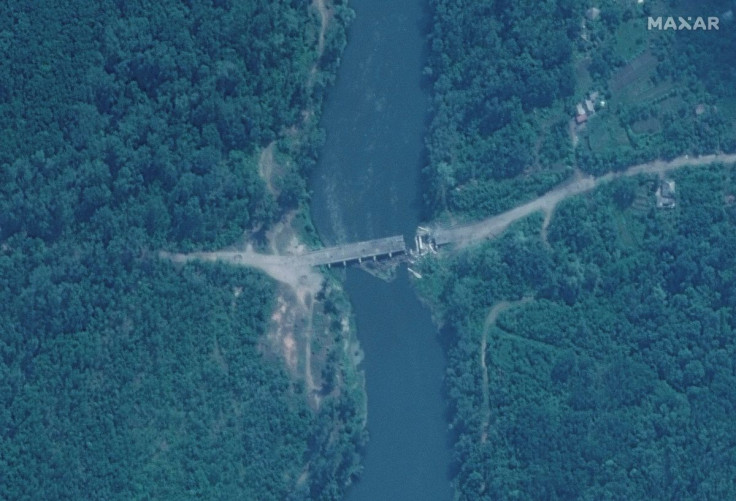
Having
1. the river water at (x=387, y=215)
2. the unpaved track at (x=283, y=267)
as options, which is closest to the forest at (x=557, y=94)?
the river water at (x=387, y=215)

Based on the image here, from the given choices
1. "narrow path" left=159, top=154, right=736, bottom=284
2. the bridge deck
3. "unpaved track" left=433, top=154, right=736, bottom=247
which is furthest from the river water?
"unpaved track" left=433, top=154, right=736, bottom=247

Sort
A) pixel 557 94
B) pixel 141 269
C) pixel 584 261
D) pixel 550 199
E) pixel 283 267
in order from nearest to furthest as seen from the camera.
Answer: pixel 141 269 < pixel 584 261 < pixel 283 267 < pixel 557 94 < pixel 550 199

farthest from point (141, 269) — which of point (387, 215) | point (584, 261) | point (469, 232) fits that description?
point (584, 261)

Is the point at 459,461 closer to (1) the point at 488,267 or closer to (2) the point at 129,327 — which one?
(1) the point at 488,267

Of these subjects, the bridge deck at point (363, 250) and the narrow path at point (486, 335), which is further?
the bridge deck at point (363, 250)

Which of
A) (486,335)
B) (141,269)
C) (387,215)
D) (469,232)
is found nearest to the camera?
(141,269)

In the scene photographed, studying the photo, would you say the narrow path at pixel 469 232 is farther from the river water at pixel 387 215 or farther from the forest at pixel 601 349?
the river water at pixel 387 215

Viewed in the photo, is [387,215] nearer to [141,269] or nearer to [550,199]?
[550,199]

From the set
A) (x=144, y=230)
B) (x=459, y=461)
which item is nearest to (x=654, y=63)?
(x=459, y=461)
